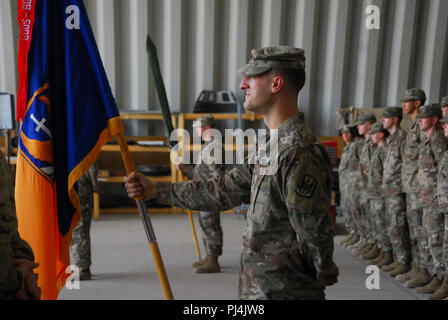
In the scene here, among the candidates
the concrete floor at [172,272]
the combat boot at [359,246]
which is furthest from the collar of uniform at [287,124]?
the combat boot at [359,246]

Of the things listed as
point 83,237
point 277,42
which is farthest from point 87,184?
point 277,42

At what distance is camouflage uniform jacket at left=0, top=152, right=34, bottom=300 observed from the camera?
3.24 feet

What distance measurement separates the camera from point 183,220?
18.2 ft

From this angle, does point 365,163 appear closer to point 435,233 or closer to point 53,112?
point 435,233

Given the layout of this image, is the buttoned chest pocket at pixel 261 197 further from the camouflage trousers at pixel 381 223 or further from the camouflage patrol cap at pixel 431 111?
the camouflage trousers at pixel 381 223

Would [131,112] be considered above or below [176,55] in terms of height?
below

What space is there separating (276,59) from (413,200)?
107 inches

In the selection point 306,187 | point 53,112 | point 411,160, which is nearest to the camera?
point 306,187

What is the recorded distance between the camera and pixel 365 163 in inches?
172

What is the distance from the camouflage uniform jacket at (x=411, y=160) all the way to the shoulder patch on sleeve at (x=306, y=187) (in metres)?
2.64

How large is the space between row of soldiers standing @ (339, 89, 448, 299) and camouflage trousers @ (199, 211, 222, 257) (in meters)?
1.70

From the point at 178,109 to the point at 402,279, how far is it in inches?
161
